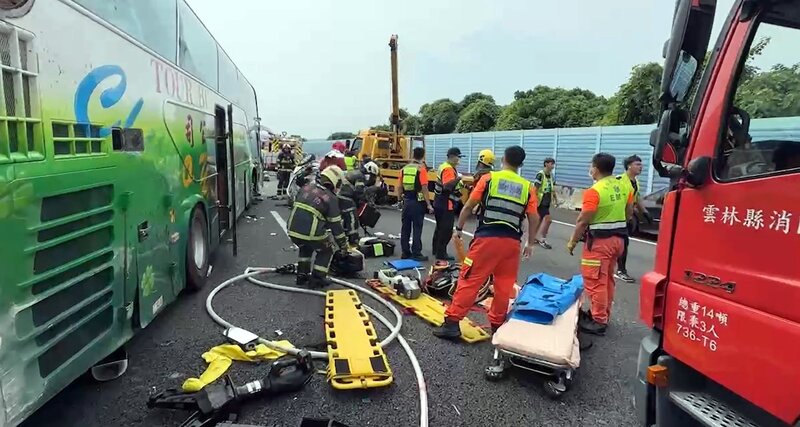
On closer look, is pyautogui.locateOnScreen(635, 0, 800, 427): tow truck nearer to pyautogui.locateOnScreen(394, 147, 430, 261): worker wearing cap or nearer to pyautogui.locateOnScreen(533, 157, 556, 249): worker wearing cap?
pyautogui.locateOnScreen(394, 147, 430, 261): worker wearing cap

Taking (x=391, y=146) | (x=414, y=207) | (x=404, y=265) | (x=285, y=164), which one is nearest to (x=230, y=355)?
(x=404, y=265)

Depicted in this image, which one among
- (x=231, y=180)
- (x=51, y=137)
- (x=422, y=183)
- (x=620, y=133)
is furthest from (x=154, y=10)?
(x=620, y=133)

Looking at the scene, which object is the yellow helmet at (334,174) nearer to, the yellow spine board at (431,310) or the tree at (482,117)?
the yellow spine board at (431,310)

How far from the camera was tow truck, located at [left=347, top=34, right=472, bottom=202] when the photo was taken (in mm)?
14203

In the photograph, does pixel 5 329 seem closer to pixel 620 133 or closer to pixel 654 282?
pixel 654 282

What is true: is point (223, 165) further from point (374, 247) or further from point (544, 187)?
point (544, 187)

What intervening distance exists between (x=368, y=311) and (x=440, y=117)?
3457cm

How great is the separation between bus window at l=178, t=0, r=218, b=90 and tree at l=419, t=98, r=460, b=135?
31.2 m

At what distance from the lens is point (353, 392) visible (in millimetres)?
3236

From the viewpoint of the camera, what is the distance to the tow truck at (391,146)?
14203mm

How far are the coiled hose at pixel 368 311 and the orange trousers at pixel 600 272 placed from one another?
6.04ft

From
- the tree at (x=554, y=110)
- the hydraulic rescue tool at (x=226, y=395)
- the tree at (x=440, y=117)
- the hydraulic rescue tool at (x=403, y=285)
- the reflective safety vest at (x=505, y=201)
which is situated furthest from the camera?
the tree at (x=440, y=117)

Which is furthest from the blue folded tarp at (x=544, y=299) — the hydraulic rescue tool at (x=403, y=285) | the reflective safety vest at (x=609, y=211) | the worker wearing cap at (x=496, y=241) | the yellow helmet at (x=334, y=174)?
the yellow helmet at (x=334, y=174)

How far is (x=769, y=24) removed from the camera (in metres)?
1.84
